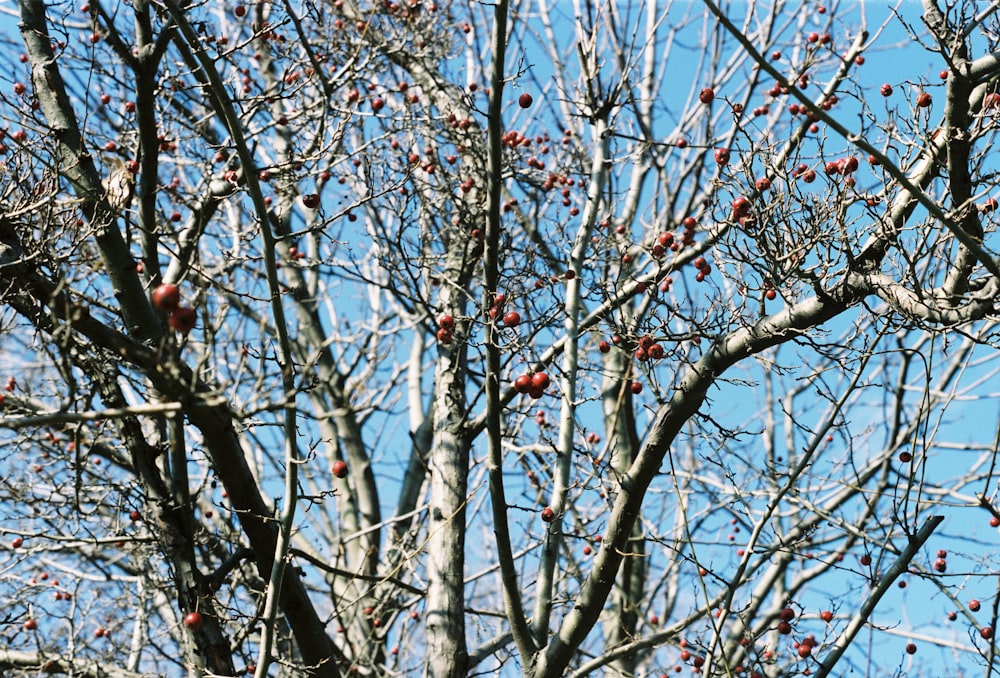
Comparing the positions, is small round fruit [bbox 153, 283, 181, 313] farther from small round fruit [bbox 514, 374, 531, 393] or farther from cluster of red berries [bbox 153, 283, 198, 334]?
small round fruit [bbox 514, 374, 531, 393]

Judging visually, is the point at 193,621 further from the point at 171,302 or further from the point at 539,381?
the point at 171,302

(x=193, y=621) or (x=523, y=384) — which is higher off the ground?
(x=523, y=384)

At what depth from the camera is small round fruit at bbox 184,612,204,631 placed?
160 inches

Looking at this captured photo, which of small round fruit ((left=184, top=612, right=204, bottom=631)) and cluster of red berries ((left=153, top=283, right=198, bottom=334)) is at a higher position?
small round fruit ((left=184, top=612, right=204, bottom=631))

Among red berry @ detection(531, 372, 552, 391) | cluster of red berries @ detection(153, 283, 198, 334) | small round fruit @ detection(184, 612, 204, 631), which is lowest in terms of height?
cluster of red berries @ detection(153, 283, 198, 334)

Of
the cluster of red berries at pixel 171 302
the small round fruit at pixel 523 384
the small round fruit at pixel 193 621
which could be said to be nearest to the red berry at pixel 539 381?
the small round fruit at pixel 523 384

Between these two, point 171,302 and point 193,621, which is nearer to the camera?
point 171,302

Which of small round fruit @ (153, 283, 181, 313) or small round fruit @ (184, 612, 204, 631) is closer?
small round fruit @ (153, 283, 181, 313)

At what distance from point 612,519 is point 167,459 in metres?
2.49

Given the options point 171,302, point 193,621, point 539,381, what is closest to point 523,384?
point 539,381

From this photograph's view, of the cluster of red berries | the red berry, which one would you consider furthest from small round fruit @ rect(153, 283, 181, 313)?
the red berry

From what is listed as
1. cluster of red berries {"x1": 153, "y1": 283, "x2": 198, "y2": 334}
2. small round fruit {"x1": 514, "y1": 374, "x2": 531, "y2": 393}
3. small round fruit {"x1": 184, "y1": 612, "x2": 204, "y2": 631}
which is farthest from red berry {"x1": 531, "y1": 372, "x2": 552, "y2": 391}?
cluster of red berries {"x1": 153, "y1": 283, "x2": 198, "y2": 334}

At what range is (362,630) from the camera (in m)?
6.98

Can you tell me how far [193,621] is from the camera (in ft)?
13.3
